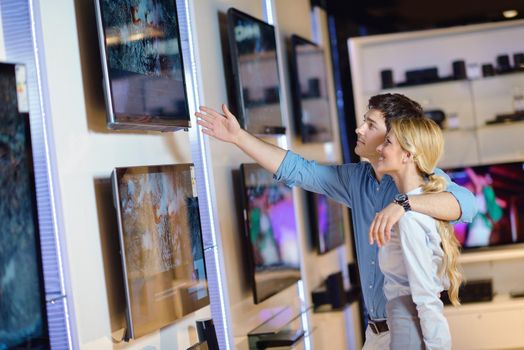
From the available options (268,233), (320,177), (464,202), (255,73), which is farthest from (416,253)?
(255,73)

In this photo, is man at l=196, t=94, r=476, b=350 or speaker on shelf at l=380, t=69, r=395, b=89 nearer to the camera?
man at l=196, t=94, r=476, b=350

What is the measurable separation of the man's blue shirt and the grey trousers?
0.27 m

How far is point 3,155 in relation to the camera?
7.23ft

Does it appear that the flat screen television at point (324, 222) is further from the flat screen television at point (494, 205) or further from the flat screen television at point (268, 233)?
the flat screen television at point (494, 205)

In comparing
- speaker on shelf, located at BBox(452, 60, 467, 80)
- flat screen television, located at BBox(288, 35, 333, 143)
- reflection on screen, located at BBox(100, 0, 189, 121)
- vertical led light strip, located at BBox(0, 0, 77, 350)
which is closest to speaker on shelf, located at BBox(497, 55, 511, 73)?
speaker on shelf, located at BBox(452, 60, 467, 80)

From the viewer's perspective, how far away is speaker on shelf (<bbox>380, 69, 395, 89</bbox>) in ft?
22.7

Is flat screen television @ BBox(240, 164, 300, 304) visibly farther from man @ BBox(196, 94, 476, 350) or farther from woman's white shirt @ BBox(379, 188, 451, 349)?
woman's white shirt @ BBox(379, 188, 451, 349)

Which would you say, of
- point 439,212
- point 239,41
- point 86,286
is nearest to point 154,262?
point 86,286

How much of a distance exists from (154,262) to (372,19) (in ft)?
14.4

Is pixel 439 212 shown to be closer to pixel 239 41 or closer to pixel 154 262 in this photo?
pixel 154 262

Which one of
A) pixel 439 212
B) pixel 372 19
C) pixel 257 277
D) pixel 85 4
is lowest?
pixel 257 277

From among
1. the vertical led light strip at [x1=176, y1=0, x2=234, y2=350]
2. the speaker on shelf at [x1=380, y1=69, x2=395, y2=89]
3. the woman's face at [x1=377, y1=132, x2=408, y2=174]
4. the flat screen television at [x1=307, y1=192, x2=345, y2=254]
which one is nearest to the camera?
the woman's face at [x1=377, y1=132, x2=408, y2=174]

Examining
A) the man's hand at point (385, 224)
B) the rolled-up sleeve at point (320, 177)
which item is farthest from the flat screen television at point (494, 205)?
the man's hand at point (385, 224)

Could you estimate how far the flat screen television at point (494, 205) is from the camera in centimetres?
678
